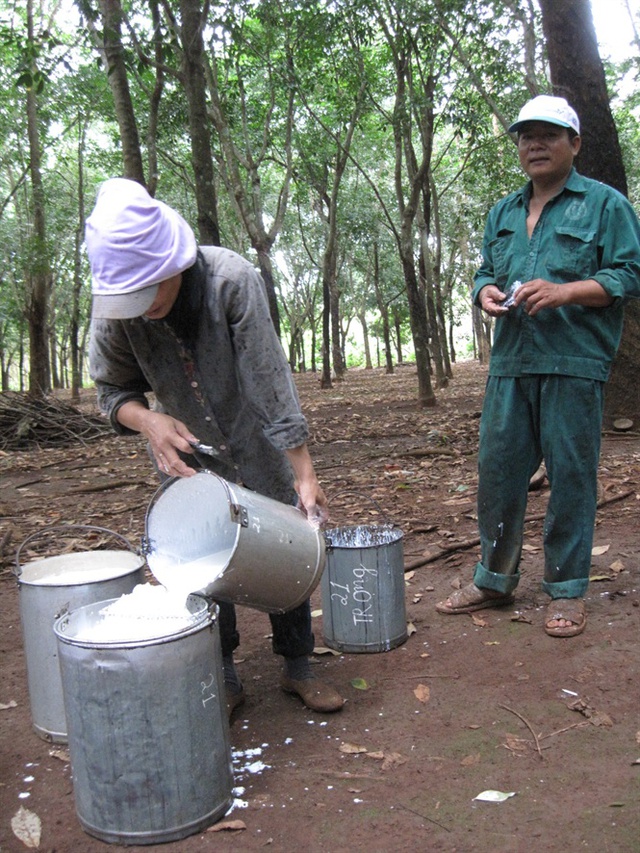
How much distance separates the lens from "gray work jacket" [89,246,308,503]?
251 centimetres

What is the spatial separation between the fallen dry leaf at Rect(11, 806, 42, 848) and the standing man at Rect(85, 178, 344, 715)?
75cm

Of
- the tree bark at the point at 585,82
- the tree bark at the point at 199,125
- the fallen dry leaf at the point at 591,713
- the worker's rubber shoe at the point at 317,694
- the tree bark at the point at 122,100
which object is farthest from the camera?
the tree bark at the point at 122,100

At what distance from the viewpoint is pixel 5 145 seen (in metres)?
20.7

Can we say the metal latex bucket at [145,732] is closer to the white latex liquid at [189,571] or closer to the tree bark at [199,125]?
the white latex liquid at [189,571]

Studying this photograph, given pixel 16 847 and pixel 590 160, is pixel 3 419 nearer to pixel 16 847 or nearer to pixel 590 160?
pixel 590 160

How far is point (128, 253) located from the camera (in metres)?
2.16

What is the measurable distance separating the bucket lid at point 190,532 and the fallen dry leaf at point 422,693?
0.96 m

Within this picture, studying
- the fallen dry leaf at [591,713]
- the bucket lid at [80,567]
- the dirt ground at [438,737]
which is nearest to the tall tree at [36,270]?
the dirt ground at [438,737]

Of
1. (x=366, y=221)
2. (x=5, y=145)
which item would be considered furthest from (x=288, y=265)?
(x=5, y=145)

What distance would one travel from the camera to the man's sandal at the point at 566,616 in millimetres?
3256

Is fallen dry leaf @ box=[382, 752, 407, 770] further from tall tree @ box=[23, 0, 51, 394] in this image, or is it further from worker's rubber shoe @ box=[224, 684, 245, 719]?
tall tree @ box=[23, 0, 51, 394]

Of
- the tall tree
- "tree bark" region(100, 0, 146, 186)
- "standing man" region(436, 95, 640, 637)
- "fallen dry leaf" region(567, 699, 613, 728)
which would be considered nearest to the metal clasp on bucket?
"fallen dry leaf" region(567, 699, 613, 728)

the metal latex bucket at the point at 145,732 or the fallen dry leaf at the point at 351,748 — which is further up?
the metal latex bucket at the point at 145,732

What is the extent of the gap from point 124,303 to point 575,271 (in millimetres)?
1792
